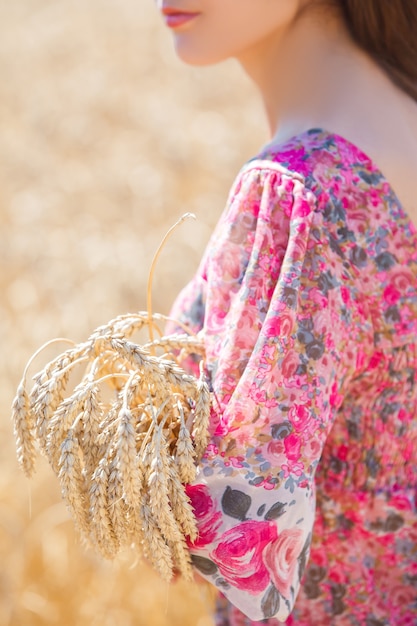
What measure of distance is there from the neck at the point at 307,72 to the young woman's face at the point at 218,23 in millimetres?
47

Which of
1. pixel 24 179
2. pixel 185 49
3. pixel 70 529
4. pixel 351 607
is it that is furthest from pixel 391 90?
pixel 24 179

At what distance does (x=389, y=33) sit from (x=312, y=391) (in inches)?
27.1

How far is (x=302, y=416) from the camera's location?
978 millimetres

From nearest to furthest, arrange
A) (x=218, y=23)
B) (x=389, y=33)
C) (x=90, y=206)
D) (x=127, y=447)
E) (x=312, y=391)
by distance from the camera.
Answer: (x=127, y=447)
(x=312, y=391)
(x=218, y=23)
(x=389, y=33)
(x=90, y=206)

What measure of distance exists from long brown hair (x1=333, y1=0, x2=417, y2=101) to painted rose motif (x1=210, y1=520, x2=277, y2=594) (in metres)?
0.70

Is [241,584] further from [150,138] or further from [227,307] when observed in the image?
[150,138]

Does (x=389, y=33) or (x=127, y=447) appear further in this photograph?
(x=389, y=33)

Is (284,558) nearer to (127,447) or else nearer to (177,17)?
(127,447)


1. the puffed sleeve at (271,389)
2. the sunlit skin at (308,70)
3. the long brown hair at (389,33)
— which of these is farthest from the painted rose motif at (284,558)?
the long brown hair at (389,33)

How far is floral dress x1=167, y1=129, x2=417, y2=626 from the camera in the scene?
3.16ft

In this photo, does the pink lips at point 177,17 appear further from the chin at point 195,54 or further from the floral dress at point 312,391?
the floral dress at point 312,391

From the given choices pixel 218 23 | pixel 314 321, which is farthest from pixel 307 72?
pixel 314 321

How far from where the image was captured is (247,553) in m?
0.95

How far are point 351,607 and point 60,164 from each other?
346cm
